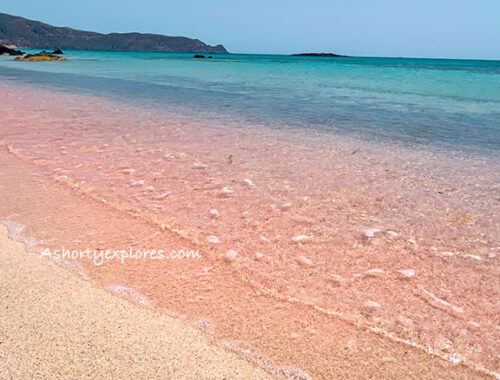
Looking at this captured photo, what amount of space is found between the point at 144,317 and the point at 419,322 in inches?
65.9

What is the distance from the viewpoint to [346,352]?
2.00 meters

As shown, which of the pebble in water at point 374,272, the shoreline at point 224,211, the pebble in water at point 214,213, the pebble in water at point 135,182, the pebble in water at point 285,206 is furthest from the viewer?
the pebble in water at point 135,182

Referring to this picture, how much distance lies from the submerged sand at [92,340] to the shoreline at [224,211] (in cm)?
18

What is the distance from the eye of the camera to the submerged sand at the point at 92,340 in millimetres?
1782

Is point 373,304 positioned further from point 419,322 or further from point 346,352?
point 346,352

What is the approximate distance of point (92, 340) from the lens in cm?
195

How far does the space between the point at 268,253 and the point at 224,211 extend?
0.95 meters

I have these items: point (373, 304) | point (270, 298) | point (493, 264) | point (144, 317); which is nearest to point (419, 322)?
point (373, 304)

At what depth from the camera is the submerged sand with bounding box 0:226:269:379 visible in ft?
5.85

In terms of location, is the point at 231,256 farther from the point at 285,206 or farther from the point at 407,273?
the point at 407,273

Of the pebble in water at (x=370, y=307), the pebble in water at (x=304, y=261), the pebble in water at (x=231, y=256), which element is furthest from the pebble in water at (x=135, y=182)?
the pebble in water at (x=370, y=307)

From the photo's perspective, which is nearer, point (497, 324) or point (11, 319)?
point (11, 319)

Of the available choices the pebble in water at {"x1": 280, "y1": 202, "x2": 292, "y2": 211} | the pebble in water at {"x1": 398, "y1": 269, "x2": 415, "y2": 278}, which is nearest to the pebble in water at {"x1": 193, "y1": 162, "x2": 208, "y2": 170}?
the pebble in water at {"x1": 280, "y1": 202, "x2": 292, "y2": 211}

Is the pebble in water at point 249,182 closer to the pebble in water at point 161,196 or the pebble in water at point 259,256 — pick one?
the pebble in water at point 161,196
